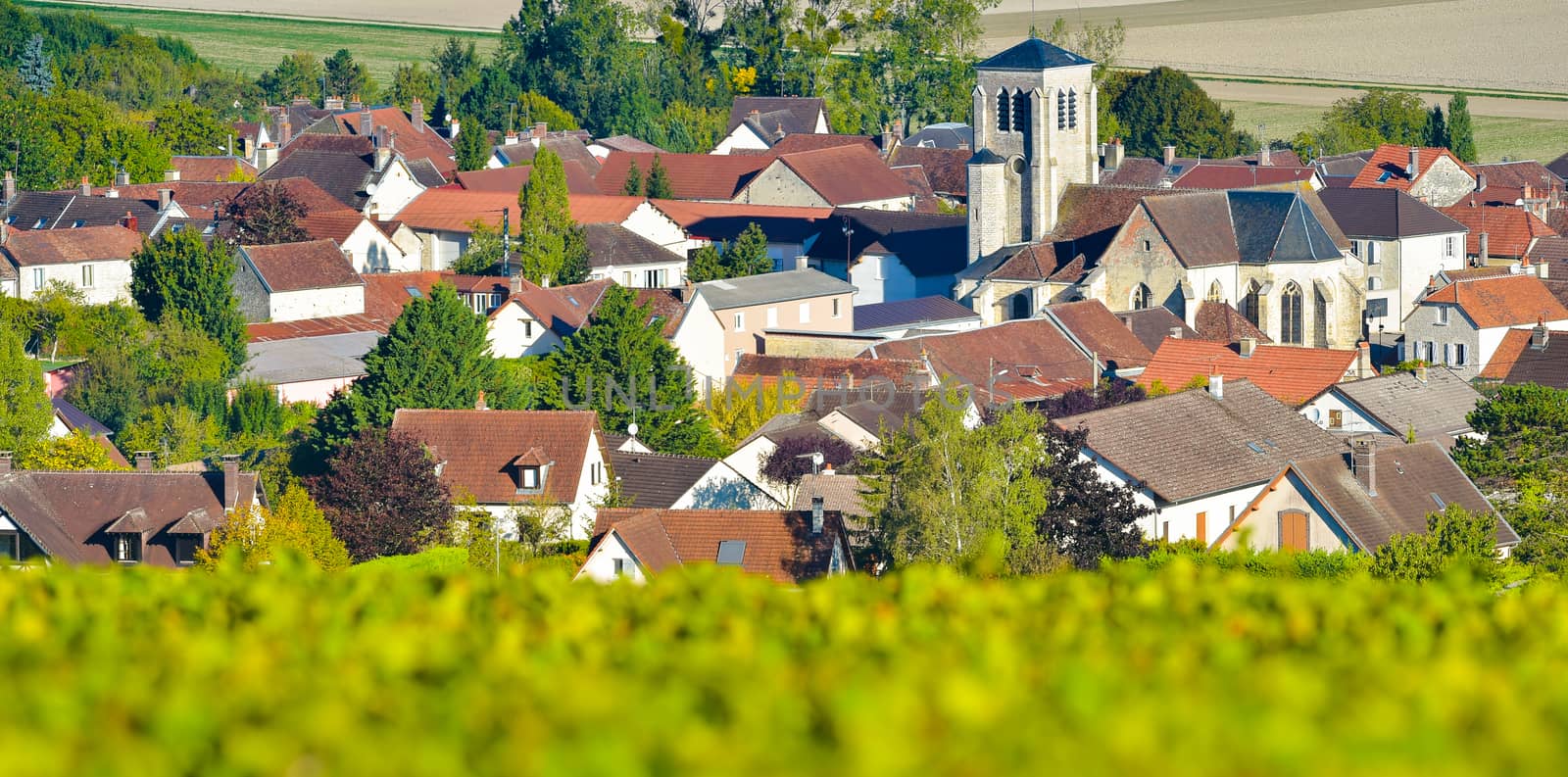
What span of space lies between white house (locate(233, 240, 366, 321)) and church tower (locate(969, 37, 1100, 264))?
20216mm

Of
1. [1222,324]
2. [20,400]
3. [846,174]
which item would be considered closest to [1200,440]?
[20,400]

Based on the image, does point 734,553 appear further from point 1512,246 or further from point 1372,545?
point 1512,246

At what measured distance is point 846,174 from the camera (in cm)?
9238

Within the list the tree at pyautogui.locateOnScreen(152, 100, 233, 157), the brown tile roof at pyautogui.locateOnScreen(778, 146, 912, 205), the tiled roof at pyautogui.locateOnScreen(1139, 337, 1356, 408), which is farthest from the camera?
the tree at pyautogui.locateOnScreen(152, 100, 233, 157)

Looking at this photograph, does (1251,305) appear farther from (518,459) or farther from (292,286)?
(518,459)

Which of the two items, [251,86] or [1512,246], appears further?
[251,86]

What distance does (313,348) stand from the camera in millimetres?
59844

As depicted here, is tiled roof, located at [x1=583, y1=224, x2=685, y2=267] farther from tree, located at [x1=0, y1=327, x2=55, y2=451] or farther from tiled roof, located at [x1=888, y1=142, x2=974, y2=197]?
tree, located at [x1=0, y1=327, x2=55, y2=451]

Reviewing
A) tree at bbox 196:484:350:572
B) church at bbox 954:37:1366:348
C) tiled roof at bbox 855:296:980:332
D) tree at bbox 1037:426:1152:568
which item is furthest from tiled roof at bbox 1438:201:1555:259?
tree at bbox 196:484:350:572

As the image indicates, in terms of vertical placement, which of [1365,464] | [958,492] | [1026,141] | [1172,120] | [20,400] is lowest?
[958,492]

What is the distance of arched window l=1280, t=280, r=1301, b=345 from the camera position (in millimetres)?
68438

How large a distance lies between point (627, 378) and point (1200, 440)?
46.1ft

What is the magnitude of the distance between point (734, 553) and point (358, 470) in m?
8.18

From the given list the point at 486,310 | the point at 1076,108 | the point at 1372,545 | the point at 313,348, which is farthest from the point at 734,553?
the point at 1076,108
